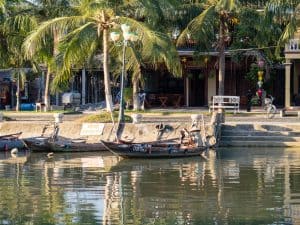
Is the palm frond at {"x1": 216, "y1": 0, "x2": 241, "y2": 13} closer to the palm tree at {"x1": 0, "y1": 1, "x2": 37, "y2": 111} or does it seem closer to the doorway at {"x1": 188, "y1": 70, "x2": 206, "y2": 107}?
the palm tree at {"x1": 0, "y1": 1, "x2": 37, "y2": 111}

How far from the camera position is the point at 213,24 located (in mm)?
37688

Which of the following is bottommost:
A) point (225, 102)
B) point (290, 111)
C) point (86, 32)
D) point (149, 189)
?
point (149, 189)

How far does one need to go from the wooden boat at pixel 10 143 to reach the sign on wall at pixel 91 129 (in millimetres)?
2263

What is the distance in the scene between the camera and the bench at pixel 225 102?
36.9 metres

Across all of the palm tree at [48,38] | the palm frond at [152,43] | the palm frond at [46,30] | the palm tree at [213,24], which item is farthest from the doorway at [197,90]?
the palm frond at [46,30]

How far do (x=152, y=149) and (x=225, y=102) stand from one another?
13.6m

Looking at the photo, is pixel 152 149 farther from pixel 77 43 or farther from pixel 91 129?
pixel 77 43

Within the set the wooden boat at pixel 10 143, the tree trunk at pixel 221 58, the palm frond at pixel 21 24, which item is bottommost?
the wooden boat at pixel 10 143

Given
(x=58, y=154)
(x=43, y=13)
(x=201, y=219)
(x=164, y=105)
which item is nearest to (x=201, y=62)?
(x=164, y=105)

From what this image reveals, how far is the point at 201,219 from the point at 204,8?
82.1 ft

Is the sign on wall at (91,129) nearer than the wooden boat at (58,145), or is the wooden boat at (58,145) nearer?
the wooden boat at (58,145)

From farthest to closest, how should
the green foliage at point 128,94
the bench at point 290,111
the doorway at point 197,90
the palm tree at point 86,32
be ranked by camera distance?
1. the doorway at point 197,90
2. the green foliage at point 128,94
3. the bench at point 290,111
4. the palm tree at point 86,32

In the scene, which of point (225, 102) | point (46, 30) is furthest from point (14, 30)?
point (225, 102)

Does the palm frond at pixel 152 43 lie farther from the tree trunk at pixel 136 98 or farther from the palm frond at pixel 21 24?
the tree trunk at pixel 136 98
